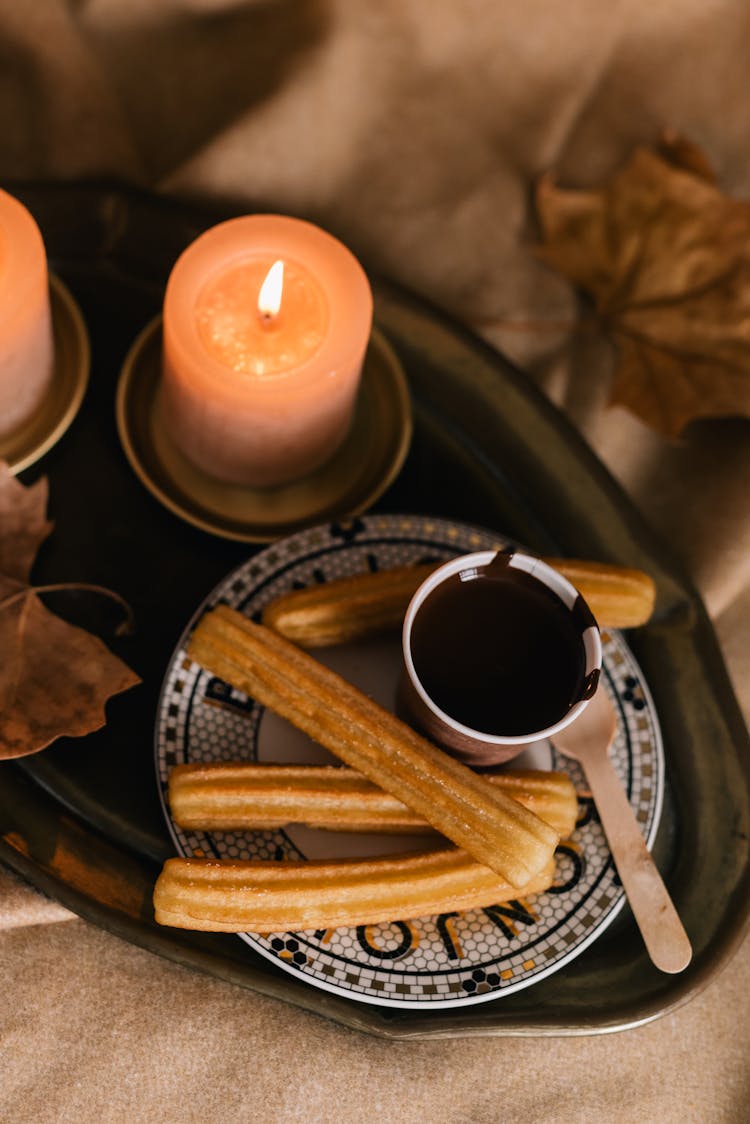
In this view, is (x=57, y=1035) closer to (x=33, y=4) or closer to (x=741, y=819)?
(x=741, y=819)

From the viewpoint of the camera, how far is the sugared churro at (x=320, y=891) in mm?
550

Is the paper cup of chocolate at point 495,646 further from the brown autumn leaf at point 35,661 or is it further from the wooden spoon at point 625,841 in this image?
the brown autumn leaf at point 35,661

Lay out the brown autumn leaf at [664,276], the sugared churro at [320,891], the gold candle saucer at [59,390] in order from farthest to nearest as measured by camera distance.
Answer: the brown autumn leaf at [664,276], the gold candle saucer at [59,390], the sugared churro at [320,891]

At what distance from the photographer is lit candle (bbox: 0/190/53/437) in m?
0.60

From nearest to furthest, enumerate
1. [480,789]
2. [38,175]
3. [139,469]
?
[480,789] < [139,469] < [38,175]

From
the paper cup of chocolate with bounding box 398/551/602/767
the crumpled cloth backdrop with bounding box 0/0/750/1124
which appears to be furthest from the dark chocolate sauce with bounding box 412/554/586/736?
the crumpled cloth backdrop with bounding box 0/0/750/1124

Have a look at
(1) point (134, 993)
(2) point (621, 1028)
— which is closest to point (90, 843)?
(1) point (134, 993)

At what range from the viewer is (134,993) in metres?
0.64

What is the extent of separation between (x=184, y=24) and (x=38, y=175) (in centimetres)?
15

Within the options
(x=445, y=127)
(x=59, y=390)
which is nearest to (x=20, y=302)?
(x=59, y=390)

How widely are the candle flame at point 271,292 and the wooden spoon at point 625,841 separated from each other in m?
0.28

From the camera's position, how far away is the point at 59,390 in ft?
2.30

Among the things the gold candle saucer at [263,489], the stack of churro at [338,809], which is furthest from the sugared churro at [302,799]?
the gold candle saucer at [263,489]

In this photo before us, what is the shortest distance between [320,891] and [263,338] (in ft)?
0.99
